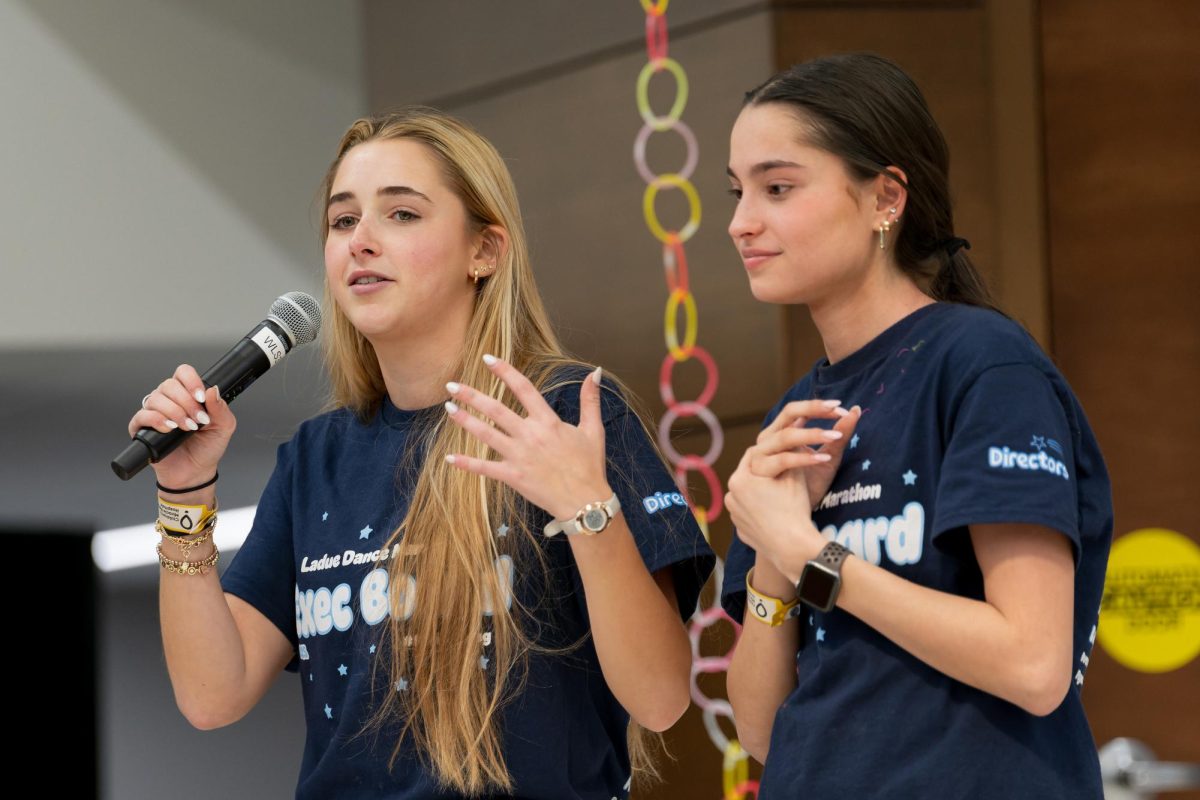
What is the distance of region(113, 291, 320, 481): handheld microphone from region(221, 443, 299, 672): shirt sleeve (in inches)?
8.9

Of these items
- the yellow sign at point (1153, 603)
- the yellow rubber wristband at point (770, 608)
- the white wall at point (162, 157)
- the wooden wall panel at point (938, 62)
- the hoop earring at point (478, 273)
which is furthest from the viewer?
the white wall at point (162, 157)

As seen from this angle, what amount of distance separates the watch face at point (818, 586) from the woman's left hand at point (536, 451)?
252mm

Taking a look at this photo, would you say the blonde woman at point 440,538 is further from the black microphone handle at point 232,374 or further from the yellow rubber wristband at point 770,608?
the yellow rubber wristband at point 770,608

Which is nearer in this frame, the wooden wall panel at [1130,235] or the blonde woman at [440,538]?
the blonde woman at [440,538]

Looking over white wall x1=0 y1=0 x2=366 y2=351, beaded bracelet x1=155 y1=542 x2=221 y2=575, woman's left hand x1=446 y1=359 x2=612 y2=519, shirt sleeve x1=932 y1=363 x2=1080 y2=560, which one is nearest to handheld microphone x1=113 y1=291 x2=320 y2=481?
beaded bracelet x1=155 y1=542 x2=221 y2=575

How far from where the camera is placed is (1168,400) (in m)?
2.35

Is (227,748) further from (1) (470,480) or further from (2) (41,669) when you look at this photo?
(1) (470,480)

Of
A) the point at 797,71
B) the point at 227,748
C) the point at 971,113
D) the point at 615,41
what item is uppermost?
the point at 615,41

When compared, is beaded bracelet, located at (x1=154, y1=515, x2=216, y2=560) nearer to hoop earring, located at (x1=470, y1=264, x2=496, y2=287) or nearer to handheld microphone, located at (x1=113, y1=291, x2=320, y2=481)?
handheld microphone, located at (x1=113, y1=291, x2=320, y2=481)

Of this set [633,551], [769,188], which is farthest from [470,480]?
[769,188]

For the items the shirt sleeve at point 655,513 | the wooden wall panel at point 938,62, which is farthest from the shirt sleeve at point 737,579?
the wooden wall panel at point 938,62

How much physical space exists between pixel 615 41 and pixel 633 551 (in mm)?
1403

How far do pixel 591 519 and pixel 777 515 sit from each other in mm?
207

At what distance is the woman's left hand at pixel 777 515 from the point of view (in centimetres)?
131
